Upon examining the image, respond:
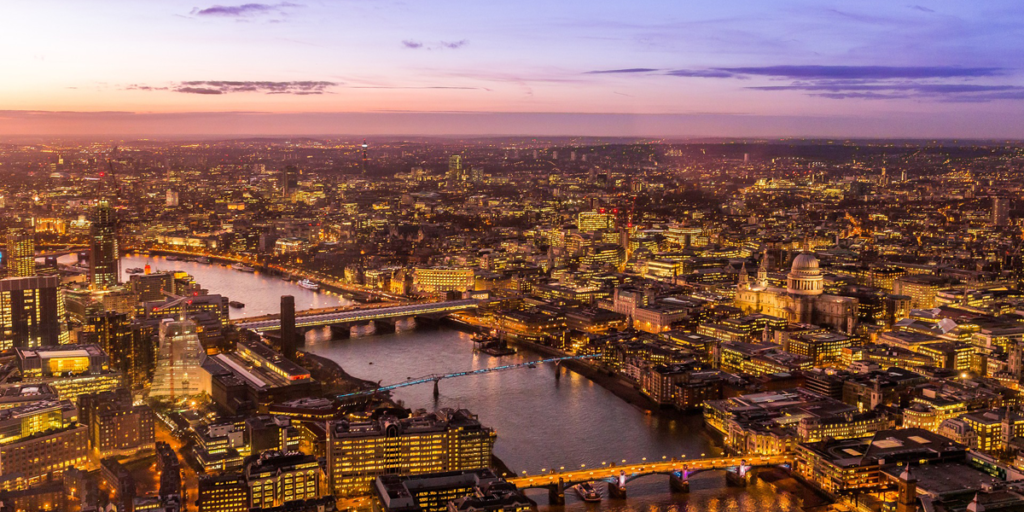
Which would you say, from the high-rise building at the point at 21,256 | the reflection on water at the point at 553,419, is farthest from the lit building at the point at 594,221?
the high-rise building at the point at 21,256

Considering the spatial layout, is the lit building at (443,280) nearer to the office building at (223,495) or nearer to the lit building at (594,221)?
the lit building at (594,221)

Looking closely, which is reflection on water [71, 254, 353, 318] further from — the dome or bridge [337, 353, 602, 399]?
the dome

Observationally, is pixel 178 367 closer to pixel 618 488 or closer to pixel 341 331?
pixel 341 331

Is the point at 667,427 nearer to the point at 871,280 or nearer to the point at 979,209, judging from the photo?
the point at 871,280

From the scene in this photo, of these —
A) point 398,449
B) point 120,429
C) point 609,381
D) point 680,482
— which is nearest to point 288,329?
point 120,429

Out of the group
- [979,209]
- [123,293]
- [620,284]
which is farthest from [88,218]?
[979,209]
